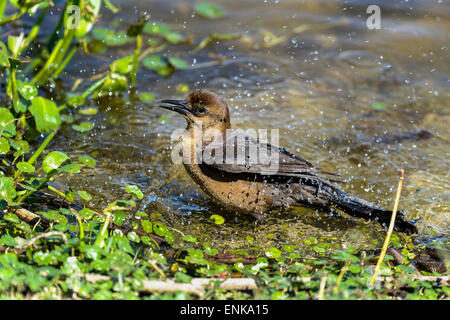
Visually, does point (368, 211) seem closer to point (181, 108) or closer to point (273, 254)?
point (273, 254)

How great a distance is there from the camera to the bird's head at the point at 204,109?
5.25 m

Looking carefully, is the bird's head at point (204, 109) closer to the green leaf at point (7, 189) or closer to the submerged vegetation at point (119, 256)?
the submerged vegetation at point (119, 256)

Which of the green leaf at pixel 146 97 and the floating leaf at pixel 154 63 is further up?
the floating leaf at pixel 154 63

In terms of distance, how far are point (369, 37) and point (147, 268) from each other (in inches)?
237

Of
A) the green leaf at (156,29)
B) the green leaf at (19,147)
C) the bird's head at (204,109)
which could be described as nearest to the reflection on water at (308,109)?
the green leaf at (156,29)

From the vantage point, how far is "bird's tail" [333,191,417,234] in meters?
4.64

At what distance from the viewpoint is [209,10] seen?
8.73 meters

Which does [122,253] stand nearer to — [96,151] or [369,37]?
[96,151]

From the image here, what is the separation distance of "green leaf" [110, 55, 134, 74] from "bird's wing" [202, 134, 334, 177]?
4.62 ft

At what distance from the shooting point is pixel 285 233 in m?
4.80

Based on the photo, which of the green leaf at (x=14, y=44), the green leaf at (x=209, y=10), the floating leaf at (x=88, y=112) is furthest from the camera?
the green leaf at (x=209, y=10)

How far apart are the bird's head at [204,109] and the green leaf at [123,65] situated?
83cm

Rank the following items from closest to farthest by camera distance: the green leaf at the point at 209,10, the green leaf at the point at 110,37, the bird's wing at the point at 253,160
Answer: the bird's wing at the point at 253,160
the green leaf at the point at 110,37
the green leaf at the point at 209,10

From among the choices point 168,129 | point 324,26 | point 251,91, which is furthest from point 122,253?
point 324,26
